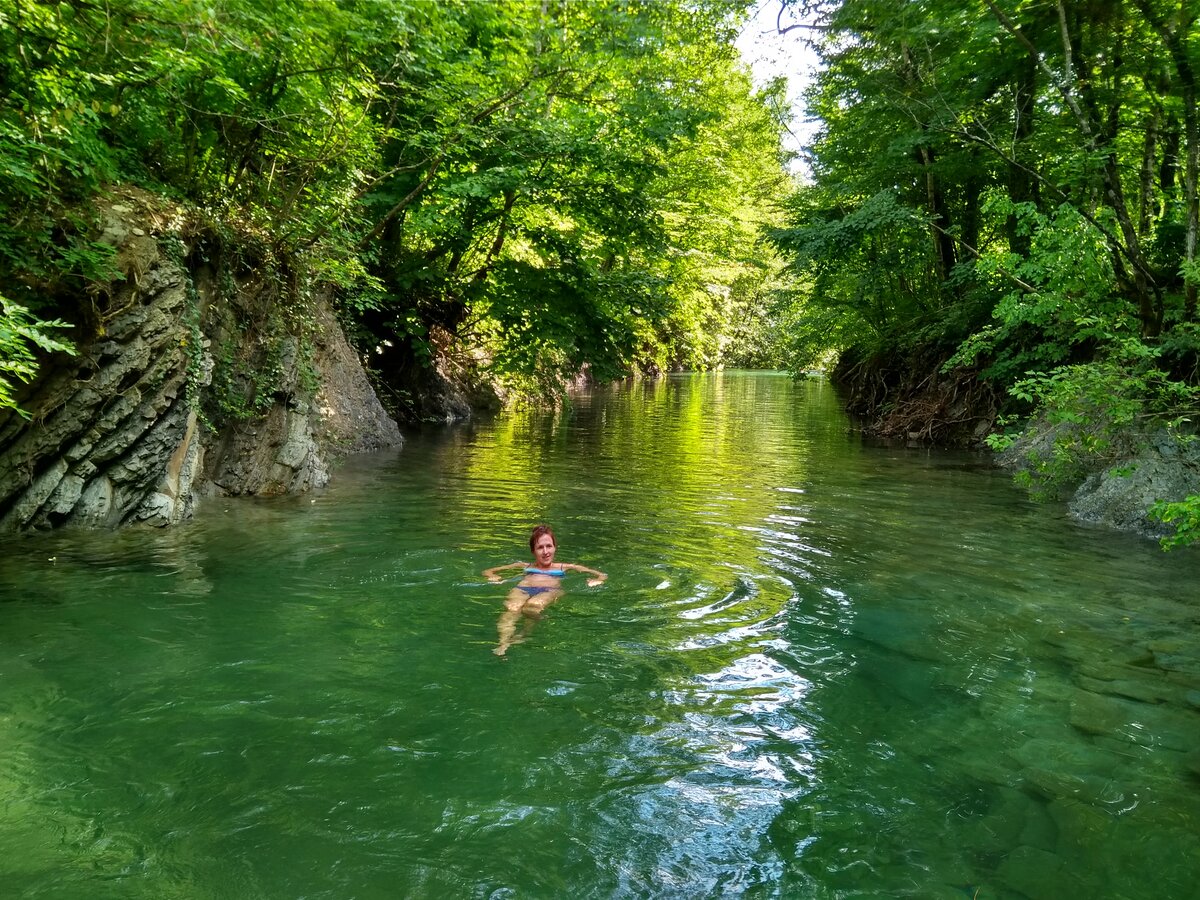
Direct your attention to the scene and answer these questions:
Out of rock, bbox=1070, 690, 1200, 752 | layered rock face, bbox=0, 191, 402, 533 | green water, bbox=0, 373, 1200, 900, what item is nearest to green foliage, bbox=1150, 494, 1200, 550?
green water, bbox=0, 373, 1200, 900

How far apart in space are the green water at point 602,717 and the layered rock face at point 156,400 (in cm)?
50

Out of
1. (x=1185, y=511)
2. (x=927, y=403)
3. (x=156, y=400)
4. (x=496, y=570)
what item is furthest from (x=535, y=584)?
(x=927, y=403)

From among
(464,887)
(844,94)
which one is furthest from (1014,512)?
(844,94)

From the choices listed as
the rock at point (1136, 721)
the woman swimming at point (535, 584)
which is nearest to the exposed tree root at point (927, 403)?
the woman swimming at point (535, 584)

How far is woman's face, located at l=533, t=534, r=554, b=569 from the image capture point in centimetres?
761

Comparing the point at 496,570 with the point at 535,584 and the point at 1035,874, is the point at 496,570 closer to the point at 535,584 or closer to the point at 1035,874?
the point at 535,584

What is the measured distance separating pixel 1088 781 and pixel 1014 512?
7.78 m

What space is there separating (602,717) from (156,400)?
665 cm

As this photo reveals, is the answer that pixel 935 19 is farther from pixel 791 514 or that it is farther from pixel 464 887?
pixel 464 887

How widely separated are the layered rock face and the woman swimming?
418 centimetres

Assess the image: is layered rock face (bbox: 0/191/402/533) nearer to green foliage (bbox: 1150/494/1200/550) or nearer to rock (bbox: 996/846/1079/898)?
rock (bbox: 996/846/1079/898)

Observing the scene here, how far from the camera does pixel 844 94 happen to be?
1923 cm

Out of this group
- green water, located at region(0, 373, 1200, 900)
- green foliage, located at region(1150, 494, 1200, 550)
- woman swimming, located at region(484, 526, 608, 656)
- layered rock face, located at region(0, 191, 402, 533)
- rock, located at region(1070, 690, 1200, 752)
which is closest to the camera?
green water, located at region(0, 373, 1200, 900)

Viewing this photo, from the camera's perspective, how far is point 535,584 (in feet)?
24.3
